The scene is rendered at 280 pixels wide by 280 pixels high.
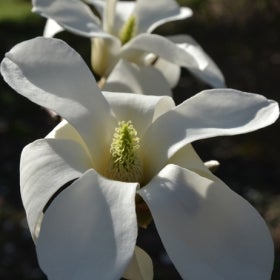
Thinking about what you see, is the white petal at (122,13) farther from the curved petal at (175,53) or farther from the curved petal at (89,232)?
the curved petal at (89,232)

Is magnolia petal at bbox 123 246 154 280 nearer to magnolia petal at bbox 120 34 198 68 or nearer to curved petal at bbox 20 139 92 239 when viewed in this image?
curved petal at bbox 20 139 92 239

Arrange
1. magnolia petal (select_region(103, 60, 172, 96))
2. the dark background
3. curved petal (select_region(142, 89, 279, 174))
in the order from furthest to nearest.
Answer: the dark background
magnolia petal (select_region(103, 60, 172, 96))
curved petal (select_region(142, 89, 279, 174))

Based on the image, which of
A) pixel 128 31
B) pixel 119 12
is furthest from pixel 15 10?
pixel 128 31

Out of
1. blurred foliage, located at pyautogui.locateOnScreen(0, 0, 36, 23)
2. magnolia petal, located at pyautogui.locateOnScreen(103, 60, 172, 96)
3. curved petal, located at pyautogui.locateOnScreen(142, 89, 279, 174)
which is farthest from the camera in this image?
blurred foliage, located at pyautogui.locateOnScreen(0, 0, 36, 23)

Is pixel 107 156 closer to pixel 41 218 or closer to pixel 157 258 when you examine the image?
pixel 41 218

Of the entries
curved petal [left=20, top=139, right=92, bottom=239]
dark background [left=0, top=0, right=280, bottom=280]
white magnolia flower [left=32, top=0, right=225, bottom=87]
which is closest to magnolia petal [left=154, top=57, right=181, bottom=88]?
white magnolia flower [left=32, top=0, right=225, bottom=87]

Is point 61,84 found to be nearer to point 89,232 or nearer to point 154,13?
point 89,232

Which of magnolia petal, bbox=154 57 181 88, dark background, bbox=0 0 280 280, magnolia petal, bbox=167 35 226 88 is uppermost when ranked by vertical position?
magnolia petal, bbox=167 35 226 88

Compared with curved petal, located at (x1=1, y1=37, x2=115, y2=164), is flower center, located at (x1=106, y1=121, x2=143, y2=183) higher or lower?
lower
